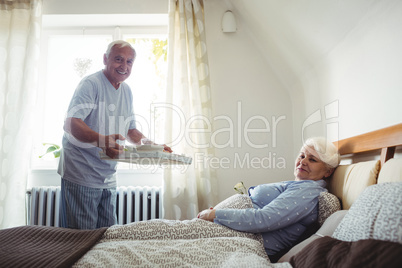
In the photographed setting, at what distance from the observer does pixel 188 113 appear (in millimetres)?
2971

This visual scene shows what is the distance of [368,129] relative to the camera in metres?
1.67

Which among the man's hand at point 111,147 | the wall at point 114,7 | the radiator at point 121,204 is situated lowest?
the radiator at point 121,204

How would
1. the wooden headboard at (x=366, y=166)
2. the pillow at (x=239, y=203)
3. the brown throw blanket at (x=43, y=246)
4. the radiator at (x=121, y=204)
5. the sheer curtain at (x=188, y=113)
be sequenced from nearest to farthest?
the brown throw blanket at (x=43, y=246) < the wooden headboard at (x=366, y=166) < the pillow at (x=239, y=203) < the sheer curtain at (x=188, y=113) < the radiator at (x=121, y=204)

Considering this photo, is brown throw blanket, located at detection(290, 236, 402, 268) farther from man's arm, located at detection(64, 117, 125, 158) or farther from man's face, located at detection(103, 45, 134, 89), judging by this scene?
man's face, located at detection(103, 45, 134, 89)

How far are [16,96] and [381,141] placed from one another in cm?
287

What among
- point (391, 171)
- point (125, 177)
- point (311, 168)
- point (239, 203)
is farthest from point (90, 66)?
point (391, 171)

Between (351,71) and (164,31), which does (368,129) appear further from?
(164,31)

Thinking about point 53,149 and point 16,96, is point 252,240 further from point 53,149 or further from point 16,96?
point 16,96

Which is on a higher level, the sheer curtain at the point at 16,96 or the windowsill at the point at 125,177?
the sheer curtain at the point at 16,96

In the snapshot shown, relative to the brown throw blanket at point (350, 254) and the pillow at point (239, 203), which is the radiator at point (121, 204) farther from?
the brown throw blanket at point (350, 254)

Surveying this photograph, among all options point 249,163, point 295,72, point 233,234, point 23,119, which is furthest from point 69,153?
point 295,72

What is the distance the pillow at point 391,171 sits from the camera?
3.88ft

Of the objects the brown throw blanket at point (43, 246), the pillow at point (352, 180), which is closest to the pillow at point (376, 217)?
the pillow at point (352, 180)

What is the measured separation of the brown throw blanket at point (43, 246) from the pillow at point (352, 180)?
3.43 ft
